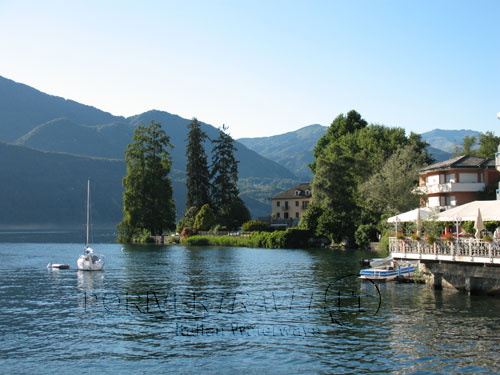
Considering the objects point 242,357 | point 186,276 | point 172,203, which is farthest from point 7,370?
point 172,203

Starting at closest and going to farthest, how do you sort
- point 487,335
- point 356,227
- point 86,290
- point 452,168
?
point 487,335, point 86,290, point 452,168, point 356,227

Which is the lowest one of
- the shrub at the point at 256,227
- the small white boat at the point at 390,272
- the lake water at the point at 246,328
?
the lake water at the point at 246,328

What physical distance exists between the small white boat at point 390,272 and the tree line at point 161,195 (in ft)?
248

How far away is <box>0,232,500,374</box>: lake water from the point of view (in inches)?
814

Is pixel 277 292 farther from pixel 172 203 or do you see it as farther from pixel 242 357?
pixel 172 203

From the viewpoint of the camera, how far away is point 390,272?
42.9 m

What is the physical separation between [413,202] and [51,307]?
5783cm

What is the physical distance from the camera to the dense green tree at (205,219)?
118 meters

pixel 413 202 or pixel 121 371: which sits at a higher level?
pixel 413 202

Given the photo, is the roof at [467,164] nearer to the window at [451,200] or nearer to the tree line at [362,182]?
the window at [451,200]

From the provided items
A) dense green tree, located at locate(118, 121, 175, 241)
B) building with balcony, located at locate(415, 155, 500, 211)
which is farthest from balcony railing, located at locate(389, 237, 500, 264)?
dense green tree, located at locate(118, 121, 175, 241)

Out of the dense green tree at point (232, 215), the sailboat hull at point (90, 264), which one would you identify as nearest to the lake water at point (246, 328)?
the sailboat hull at point (90, 264)

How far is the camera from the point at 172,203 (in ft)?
417

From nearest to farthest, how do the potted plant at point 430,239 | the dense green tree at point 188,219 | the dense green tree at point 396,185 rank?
the potted plant at point 430,239, the dense green tree at point 396,185, the dense green tree at point 188,219
